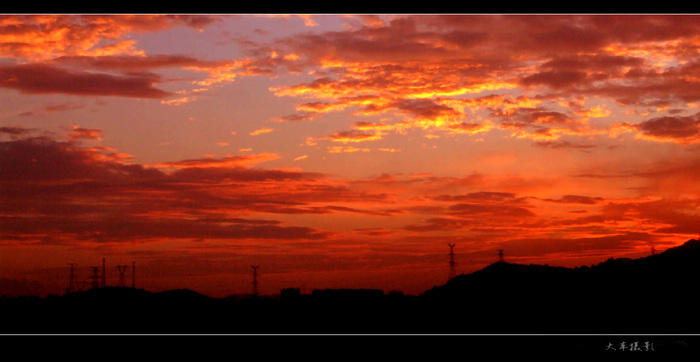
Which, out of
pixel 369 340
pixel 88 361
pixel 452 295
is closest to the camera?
pixel 369 340

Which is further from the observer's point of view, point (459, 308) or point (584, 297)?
point (459, 308)

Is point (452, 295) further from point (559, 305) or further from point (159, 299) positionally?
point (159, 299)

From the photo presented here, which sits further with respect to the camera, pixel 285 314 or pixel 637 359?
pixel 285 314
